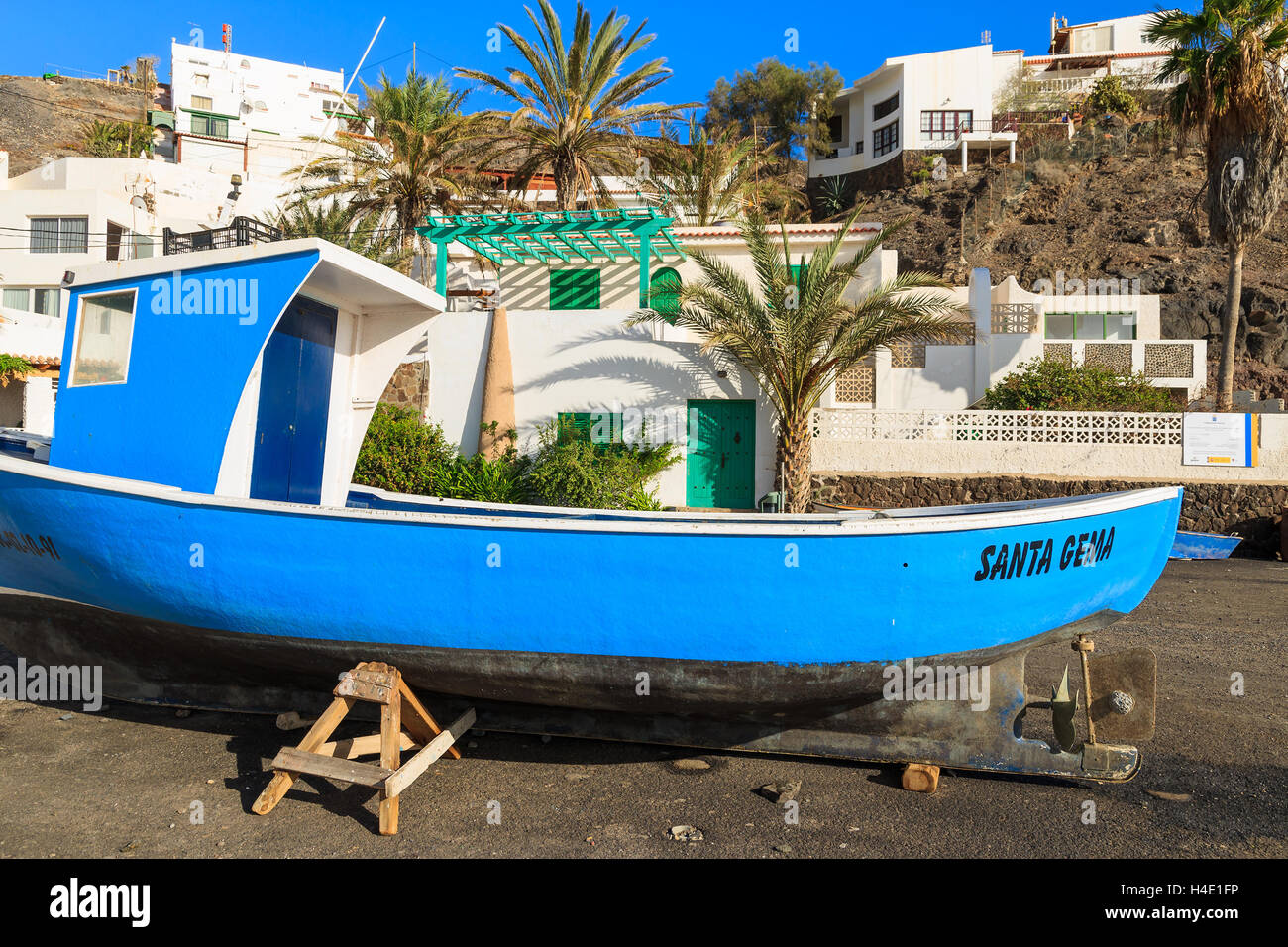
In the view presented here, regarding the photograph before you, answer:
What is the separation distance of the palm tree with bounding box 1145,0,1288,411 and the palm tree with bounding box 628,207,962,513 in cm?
625

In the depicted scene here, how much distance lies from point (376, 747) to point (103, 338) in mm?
3135

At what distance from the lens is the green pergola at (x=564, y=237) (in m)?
14.2

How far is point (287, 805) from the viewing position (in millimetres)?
4039

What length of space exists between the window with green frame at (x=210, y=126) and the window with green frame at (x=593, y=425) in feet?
138

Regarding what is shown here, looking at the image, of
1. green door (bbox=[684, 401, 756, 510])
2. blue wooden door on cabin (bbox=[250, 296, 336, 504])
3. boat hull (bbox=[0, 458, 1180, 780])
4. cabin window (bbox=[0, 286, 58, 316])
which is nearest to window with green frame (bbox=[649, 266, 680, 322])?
green door (bbox=[684, 401, 756, 510])

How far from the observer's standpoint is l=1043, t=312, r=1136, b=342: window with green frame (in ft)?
76.5

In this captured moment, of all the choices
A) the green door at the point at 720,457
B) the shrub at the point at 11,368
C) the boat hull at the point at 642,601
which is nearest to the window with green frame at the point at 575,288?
the green door at the point at 720,457

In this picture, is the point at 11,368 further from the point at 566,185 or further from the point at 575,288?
the point at 566,185

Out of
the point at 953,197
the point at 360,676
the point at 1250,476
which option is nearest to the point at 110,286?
the point at 360,676

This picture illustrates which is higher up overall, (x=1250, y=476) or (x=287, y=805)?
(x=1250, y=476)
